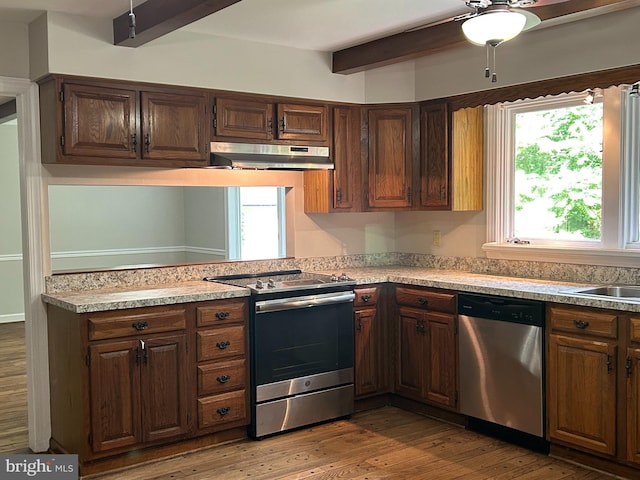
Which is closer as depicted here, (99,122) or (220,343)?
(99,122)

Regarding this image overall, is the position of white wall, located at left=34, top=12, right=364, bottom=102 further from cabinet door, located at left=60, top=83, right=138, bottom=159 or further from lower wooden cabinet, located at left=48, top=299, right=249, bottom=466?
lower wooden cabinet, located at left=48, top=299, right=249, bottom=466

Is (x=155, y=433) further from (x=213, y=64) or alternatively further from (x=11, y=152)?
(x=11, y=152)

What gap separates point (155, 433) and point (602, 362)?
7.86ft

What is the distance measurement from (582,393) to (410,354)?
125 cm

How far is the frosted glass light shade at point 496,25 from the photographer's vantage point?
2430mm

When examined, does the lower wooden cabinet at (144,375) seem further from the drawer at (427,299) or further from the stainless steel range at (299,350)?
the drawer at (427,299)

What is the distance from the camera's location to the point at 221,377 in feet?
12.7

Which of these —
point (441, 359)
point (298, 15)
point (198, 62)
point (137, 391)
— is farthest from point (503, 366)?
point (198, 62)

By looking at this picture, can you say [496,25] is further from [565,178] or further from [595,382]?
[565,178]

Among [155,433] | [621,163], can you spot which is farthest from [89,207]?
[621,163]

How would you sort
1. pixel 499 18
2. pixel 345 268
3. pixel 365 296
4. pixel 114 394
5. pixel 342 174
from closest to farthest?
1. pixel 499 18
2. pixel 114 394
3. pixel 365 296
4. pixel 342 174
5. pixel 345 268

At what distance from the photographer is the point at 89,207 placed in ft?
24.6

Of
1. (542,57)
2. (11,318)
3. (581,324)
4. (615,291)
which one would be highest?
(542,57)

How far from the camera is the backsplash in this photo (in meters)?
3.88
